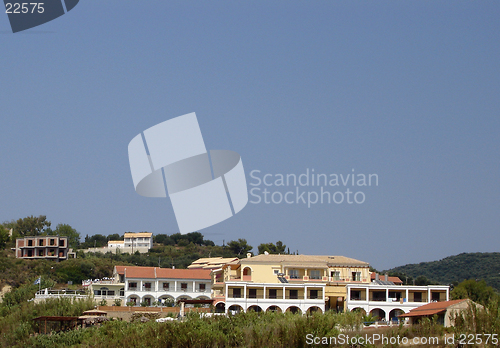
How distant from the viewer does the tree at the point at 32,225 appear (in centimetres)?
13138

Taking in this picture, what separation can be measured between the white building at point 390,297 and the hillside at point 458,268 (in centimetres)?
9547

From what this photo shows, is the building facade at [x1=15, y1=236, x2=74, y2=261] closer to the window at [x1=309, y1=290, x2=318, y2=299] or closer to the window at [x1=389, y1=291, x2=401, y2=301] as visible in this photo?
the window at [x1=309, y1=290, x2=318, y2=299]

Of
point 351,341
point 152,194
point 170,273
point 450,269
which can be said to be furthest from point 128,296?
point 450,269

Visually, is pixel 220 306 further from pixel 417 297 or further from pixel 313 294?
pixel 417 297

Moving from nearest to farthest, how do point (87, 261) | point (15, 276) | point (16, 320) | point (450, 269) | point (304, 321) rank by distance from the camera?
1. point (304, 321)
2. point (16, 320)
3. point (15, 276)
4. point (87, 261)
5. point (450, 269)

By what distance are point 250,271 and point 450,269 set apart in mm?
122503

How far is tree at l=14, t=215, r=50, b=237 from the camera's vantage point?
5172 inches

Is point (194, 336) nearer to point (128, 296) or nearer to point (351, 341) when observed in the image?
point (351, 341)

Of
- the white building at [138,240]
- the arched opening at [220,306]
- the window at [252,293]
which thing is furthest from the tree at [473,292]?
the white building at [138,240]

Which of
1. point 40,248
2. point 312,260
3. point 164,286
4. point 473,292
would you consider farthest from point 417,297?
point 40,248

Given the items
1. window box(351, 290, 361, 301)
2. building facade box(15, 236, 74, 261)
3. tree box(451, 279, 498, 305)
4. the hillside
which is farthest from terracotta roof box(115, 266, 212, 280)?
the hillside

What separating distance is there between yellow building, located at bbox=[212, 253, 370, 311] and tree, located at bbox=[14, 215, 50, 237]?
78.5 m

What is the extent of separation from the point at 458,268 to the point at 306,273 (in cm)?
11933

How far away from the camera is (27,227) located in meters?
132
